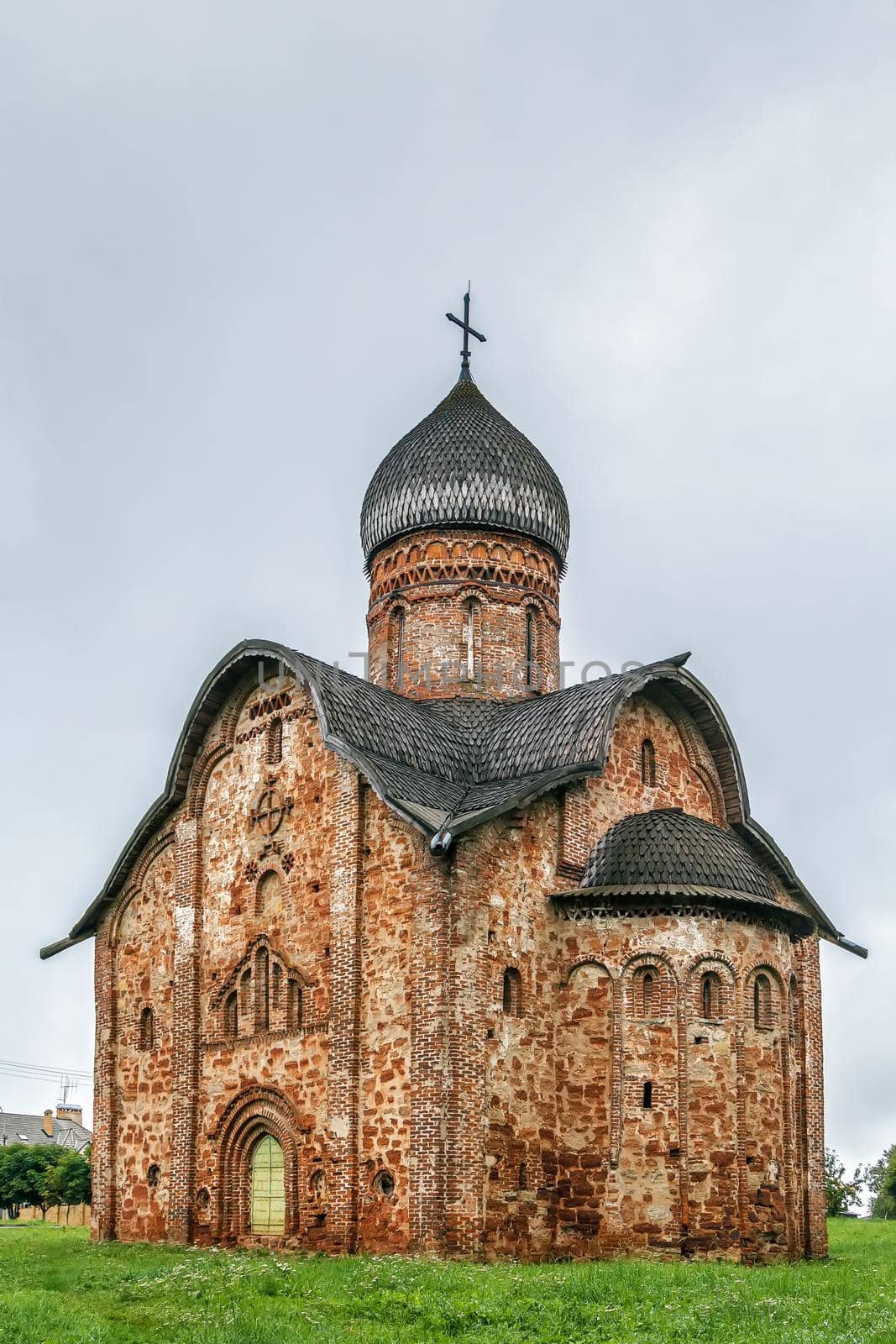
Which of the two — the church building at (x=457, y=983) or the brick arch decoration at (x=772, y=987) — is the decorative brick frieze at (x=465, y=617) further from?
the brick arch decoration at (x=772, y=987)

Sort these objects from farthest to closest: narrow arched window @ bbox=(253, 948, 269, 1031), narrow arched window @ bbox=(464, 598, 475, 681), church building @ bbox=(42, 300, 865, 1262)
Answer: narrow arched window @ bbox=(464, 598, 475, 681), narrow arched window @ bbox=(253, 948, 269, 1031), church building @ bbox=(42, 300, 865, 1262)

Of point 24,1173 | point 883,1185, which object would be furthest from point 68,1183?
point 883,1185

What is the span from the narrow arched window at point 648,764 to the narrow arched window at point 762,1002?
2740 millimetres

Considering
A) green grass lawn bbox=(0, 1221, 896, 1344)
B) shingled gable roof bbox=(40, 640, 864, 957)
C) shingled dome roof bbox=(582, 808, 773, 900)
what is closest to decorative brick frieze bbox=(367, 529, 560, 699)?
shingled gable roof bbox=(40, 640, 864, 957)

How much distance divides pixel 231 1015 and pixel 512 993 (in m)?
3.61

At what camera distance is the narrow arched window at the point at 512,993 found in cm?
1531

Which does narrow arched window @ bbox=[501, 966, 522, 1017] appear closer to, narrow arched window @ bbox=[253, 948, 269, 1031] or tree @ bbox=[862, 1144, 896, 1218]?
narrow arched window @ bbox=[253, 948, 269, 1031]

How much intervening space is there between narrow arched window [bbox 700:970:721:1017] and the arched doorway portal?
466cm

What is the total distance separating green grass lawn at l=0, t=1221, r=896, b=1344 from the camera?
32.4 ft

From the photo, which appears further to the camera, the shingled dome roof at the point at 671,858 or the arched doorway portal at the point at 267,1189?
the arched doorway portal at the point at 267,1189

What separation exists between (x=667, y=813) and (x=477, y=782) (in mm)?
2168

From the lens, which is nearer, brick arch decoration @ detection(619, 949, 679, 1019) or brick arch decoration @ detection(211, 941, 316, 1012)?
brick arch decoration @ detection(619, 949, 679, 1019)

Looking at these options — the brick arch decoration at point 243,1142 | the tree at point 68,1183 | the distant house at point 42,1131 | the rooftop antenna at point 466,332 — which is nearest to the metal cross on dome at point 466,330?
the rooftop antenna at point 466,332

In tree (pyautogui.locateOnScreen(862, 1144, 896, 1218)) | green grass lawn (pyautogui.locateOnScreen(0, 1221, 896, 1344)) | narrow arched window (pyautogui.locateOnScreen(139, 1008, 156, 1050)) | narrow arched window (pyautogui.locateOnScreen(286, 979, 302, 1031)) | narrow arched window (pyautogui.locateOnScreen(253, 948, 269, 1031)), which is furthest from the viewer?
tree (pyautogui.locateOnScreen(862, 1144, 896, 1218))
